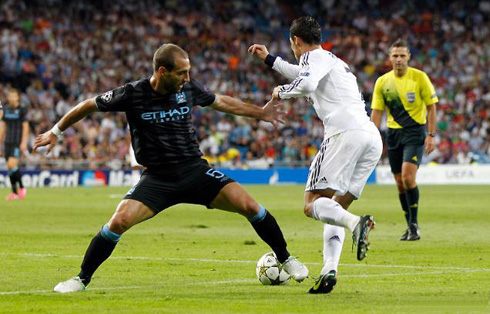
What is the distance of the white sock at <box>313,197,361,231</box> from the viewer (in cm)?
826

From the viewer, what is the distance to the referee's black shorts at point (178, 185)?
8.64m

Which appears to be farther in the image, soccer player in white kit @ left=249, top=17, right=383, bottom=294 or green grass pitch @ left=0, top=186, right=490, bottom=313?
soccer player in white kit @ left=249, top=17, right=383, bottom=294

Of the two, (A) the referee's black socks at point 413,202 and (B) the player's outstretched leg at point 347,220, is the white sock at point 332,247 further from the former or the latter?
(A) the referee's black socks at point 413,202

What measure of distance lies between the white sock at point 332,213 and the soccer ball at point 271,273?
2.37 ft

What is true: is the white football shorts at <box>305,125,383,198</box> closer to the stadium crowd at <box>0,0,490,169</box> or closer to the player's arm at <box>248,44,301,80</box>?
the player's arm at <box>248,44,301,80</box>

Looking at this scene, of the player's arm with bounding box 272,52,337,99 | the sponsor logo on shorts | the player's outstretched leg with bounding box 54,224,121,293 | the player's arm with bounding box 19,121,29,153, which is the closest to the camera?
the player's outstretched leg with bounding box 54,224,121,293

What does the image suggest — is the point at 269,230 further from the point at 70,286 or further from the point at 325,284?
the point at 70,286

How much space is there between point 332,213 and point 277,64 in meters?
1.79

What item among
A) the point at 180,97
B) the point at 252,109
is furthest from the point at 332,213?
the point at 180,97

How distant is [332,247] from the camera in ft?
28.4

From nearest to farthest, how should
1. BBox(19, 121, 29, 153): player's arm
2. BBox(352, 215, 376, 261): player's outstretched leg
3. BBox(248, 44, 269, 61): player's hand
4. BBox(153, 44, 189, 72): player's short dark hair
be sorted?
BBox(352, 215, 376, 261): player's outstretched leg < BBox(153, 44, 189, 72): player's short dark hair < BBox(248, 44, 269, 61): player's hand < BBox(19, 121, 29, 153): player's arm

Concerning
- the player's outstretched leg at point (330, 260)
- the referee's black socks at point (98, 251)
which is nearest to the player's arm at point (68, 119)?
the referee's black socks at point (98, 251)

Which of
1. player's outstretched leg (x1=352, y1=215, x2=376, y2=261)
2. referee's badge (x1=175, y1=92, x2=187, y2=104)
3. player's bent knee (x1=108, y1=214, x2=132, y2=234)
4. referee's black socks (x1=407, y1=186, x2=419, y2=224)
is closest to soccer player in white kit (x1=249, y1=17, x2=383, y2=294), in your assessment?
player's outstretched leg (x1=352, y1=215, x2=376, y2=261)

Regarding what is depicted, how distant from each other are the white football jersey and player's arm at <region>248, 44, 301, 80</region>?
0.49 ft
